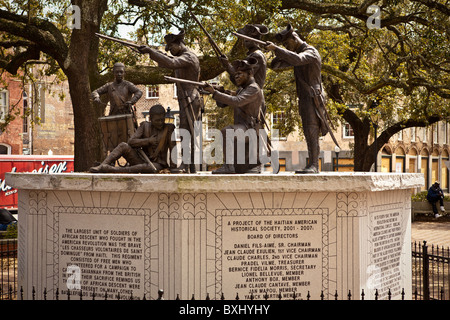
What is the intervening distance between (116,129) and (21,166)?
1778cm

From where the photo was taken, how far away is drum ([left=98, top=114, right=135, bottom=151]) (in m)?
9.28

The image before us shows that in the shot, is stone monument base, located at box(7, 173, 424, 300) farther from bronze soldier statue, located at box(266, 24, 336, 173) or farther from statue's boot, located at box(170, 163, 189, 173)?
statue's boot, located at box(170, 163, 189, 173)

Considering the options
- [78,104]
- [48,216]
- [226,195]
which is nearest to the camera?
[226,195]

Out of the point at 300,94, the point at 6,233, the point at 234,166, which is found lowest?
the point at 6,233

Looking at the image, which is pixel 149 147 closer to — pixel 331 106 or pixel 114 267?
pixel 114 267

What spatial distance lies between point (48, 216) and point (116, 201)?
44.3 inches

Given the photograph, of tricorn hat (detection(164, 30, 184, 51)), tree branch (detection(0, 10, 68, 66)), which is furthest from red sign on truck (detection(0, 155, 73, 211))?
tricorn hat (detection(164, 30, 184, 51))

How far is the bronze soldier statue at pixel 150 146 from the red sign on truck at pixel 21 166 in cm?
1748

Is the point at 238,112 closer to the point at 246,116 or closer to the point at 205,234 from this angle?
the point at 246,116

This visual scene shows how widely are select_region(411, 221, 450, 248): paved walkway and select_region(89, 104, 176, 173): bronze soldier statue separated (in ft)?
32.8

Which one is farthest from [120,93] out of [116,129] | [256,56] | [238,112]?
[256,56]

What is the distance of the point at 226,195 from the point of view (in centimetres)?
695
